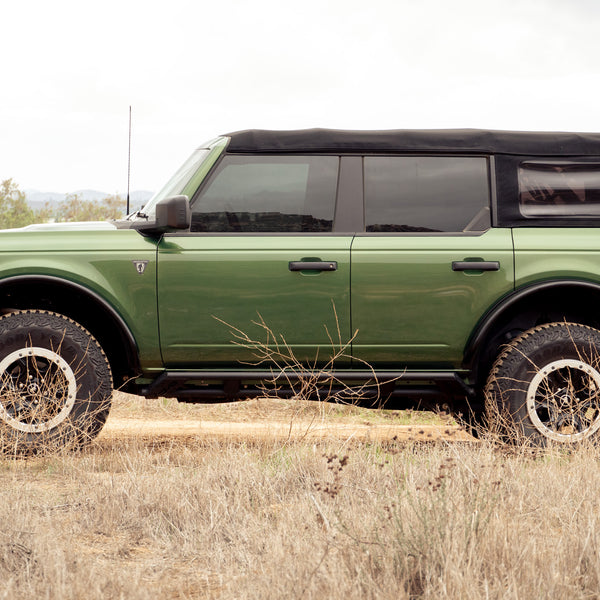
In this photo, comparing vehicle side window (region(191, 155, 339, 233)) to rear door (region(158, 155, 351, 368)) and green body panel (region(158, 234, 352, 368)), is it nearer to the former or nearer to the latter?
rear door (region(158, 155, 351, 368))

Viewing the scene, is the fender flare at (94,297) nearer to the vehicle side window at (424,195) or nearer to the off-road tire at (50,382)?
the off-road tire at (50,382)

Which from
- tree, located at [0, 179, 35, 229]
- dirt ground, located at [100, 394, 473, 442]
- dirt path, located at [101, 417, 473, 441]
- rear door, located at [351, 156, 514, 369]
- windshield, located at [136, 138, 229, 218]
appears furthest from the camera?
tree, located at [0, 179, 35, 229]

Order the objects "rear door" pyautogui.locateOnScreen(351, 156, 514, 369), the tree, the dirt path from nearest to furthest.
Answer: "rear door" pyautogui.locateOnScreen(351, 156, 514, 369)
the dirt path
the tree

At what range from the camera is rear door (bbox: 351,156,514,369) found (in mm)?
5055

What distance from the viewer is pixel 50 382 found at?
198 inches

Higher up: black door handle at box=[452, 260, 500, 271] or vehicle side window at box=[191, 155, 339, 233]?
vehicle side window at box=[191, 155, 339, 233]

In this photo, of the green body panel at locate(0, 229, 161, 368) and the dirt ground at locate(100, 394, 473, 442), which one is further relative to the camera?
the dirt ground at locate(100, 394, 473, 442)

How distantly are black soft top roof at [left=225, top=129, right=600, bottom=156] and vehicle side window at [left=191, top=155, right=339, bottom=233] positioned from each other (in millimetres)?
124

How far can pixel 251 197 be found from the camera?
5.16 m

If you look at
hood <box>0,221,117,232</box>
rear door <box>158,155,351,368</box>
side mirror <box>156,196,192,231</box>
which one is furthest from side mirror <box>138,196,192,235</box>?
hood <box>0,221,117,232</box>

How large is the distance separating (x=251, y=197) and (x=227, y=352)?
3.14 ft

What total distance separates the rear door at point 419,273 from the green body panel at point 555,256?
80 mm

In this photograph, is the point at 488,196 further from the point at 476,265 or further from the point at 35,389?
the point at 35,389

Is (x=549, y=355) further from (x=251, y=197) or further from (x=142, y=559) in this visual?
(x=142, y=559)
